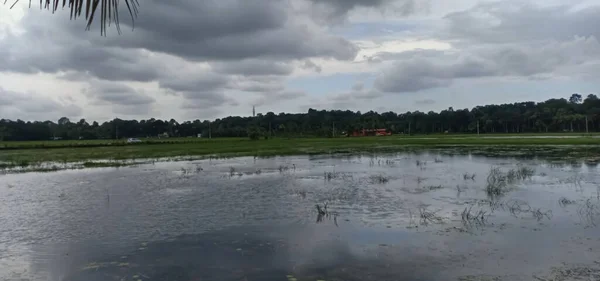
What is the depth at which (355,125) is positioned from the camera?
137 metres

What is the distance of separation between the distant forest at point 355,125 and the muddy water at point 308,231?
82.8 m

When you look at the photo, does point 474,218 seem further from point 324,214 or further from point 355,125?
point 355,125

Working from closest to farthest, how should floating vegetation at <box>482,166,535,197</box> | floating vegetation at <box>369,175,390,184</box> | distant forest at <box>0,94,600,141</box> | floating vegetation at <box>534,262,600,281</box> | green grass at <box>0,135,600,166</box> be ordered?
Answer: floating vegetation at <box>534,262,600,281</box>
floating vegetation at <box>482,166,535,197</box>
floating vegetation at <box>369,175,390,184</box>
green grass at <box>0,135,600,166</box>
distant forest at <box>0,94,600,141</box>

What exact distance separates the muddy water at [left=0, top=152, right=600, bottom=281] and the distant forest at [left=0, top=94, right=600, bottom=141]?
8276cm

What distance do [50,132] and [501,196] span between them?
5915 inches

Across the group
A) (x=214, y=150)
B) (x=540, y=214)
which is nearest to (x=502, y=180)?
(x=540, y=214)

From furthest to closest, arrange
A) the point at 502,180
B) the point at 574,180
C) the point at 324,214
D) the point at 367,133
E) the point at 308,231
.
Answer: the point at 367,133, the point at 502,180, the point at 574,180, the point at 324,214, the point at 308,231

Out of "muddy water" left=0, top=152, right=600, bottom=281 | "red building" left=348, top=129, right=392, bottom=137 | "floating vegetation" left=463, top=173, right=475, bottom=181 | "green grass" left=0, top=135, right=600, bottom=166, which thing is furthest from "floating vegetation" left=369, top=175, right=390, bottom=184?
"red building" left=348, top=129, right=392, bottom=137

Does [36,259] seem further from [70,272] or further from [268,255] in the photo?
[268,255]

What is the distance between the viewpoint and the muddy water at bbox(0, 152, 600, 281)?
324 inches

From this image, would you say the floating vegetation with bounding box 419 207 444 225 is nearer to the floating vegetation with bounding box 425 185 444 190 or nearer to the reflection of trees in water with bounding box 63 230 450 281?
the reflection of trees in water with bounding box 63 230 450 281

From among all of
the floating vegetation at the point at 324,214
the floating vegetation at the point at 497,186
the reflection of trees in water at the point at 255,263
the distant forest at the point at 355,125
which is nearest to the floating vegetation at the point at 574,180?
the floating vegetation at the point at 497,186

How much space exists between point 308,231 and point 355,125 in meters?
128

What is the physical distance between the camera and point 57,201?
17078 mm
